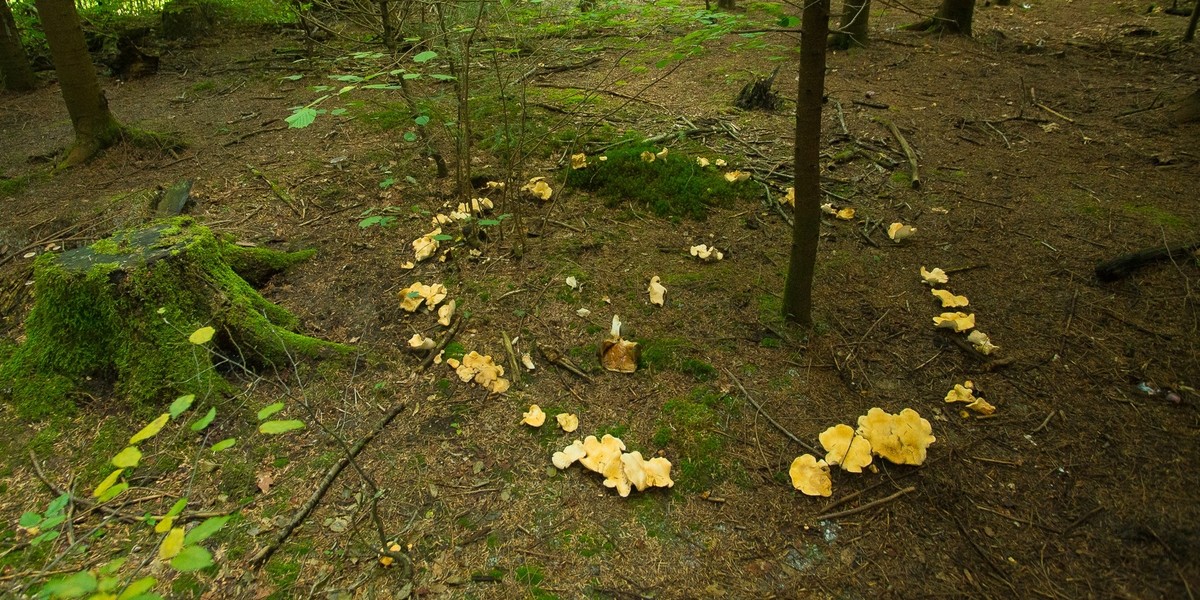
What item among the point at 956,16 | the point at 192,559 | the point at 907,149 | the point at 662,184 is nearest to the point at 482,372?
the point at 192,559

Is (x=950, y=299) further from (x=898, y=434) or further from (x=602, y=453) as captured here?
(x=602, y=453)

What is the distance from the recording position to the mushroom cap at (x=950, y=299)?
378 centimetres

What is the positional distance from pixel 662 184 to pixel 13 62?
1116 cm

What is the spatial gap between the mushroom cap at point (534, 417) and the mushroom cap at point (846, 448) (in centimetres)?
152

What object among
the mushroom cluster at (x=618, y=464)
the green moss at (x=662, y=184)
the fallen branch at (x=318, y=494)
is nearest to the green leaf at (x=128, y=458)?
the fallen branch at (x=318, y=494)

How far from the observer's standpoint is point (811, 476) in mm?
2881

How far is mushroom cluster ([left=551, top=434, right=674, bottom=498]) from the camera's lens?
2.86 meters

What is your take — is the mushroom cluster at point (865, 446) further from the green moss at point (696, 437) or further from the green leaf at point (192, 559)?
the green leaf at point (192, 559)

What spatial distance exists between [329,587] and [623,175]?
394cm

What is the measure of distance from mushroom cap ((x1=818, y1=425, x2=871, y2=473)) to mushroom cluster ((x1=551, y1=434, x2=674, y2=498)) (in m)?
0.85

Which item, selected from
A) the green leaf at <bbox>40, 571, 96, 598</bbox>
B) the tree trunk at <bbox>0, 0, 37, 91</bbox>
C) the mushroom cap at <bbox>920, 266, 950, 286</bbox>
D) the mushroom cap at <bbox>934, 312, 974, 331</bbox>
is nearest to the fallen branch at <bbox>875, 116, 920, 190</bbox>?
the mushroom cap at <bbox>920, 266, 950, 286</bbox>

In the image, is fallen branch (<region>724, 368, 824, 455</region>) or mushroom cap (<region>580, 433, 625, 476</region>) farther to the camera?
fallen branch (<region>724, 368, 824, 455</region>)

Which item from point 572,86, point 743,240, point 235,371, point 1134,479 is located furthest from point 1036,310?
point 572,86

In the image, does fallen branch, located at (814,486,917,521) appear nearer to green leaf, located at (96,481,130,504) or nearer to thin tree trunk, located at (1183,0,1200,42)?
green leaf, located at (96,481,130,504)
